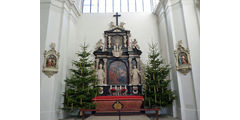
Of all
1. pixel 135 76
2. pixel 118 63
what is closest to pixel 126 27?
pixel 118 63

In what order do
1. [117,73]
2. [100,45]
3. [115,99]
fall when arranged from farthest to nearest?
[100,45] → [117,73] → [115,99]

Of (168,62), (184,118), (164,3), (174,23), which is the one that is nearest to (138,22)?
(164,3)

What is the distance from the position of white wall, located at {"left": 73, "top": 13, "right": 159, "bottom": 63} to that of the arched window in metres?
0.90

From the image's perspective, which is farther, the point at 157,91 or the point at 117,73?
the point at 117,73

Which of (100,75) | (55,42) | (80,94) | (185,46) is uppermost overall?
(55,42)

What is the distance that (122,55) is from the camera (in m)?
8.96

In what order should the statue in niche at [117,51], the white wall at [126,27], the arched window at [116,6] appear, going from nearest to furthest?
the statue in niche at [117,51]
the white wall at [126,27]
the arched window at [116,6]

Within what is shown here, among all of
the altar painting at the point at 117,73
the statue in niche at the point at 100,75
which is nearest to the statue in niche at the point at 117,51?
the altar painting at the point at 117,73

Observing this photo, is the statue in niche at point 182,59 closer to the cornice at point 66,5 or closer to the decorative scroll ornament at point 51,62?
the decorative scroll ornament at point 51,62

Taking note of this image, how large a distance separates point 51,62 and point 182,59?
6.47 metres

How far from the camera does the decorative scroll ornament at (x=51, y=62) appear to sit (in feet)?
21.6

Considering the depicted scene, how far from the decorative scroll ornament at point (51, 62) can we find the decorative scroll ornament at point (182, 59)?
6.09 meters

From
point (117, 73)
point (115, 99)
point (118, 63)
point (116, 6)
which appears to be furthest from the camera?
point (116, 6)

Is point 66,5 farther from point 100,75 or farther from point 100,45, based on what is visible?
point 100,75
